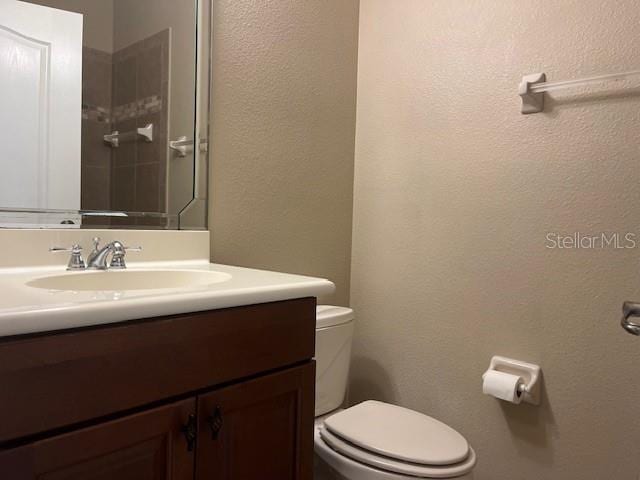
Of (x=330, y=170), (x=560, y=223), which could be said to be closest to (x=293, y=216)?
(x=330, y=170)

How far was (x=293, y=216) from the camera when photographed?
1713 mm

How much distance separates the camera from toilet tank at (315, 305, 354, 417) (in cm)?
149

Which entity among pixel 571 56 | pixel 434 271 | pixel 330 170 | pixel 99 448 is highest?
pixel 571 56

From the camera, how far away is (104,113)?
50.9 inches

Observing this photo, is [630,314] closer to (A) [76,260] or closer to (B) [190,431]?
(B) [190,431]

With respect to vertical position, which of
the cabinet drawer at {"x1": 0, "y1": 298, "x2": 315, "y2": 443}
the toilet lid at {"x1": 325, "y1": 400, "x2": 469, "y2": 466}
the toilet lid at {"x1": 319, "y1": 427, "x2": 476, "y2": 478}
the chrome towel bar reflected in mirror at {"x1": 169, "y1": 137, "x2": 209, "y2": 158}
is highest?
the chrome towel bar reflected in mirror at {"x1": 169, "y1": 137, "x2": 209, "y2": 158}

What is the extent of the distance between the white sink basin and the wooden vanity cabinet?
192 mm

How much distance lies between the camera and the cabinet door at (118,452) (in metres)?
0.66

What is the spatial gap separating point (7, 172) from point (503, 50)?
1.47 m

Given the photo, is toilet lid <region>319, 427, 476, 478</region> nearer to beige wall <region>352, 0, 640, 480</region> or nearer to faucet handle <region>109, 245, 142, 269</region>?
beige wall <region>352, 0, 640, 480</region>

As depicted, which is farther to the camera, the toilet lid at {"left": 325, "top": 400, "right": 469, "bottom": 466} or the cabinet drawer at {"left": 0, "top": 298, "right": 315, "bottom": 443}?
the toilet lid at {"left": 325, "top": 400, "right": 469, "bottom": 466}

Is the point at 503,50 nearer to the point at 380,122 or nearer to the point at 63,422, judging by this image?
the point at 380,122

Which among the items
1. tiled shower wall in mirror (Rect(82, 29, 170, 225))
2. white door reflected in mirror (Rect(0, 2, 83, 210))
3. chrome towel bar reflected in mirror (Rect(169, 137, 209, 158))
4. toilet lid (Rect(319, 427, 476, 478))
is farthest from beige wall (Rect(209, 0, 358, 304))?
toilet lid (Rect(319, 427, 476, 478))

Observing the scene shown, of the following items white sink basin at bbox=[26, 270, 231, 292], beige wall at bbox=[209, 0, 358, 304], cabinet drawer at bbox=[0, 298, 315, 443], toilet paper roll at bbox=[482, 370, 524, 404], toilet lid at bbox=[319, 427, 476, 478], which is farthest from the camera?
beige wall at bbox=[209, 0, 358, 304]
